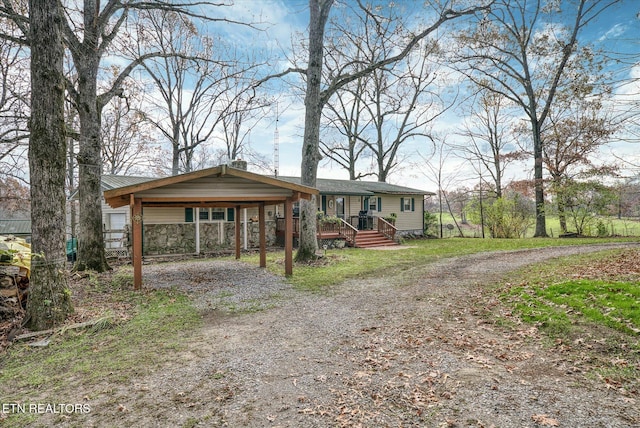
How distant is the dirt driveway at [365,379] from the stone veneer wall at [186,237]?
9.66m

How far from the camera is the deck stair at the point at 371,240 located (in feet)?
53.9

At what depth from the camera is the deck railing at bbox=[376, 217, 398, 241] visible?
17812 mm

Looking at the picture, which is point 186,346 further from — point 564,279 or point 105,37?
point 105,37

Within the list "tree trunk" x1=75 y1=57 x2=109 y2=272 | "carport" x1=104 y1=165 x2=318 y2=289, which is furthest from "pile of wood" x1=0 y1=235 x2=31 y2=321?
"tree trunk" x1=75 y1=57 x2=109 y2=272

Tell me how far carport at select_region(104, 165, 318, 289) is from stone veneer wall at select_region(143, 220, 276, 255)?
642 centimetres

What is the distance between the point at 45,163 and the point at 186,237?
1019 centimetres

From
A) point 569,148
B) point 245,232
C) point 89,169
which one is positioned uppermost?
point 569,148

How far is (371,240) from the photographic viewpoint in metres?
17.0

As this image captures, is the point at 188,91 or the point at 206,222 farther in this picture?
the point at 188,91

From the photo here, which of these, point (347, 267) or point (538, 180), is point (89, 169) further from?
point (538, 180)

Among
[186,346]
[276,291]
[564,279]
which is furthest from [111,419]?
[564,279]

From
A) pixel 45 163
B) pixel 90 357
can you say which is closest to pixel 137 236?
pixel 45 163

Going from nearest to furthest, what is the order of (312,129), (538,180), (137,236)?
(137,236) < (312,129) < (538,180)

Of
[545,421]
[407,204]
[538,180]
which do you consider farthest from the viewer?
[407,204]
